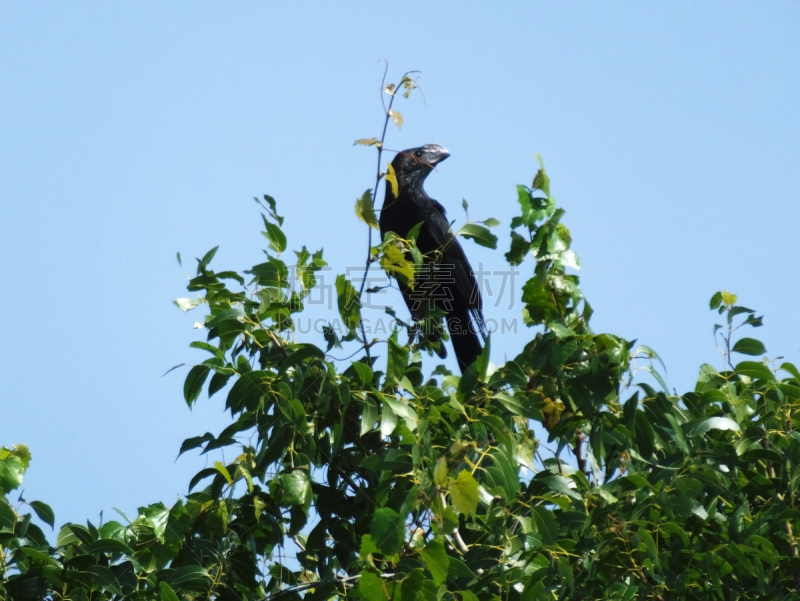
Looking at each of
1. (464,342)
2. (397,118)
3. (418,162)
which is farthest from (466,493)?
(418,162)

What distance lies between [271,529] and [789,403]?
1.36 meters

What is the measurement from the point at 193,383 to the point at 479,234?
864 millimetres

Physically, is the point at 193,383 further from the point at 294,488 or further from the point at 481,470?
the point at 481,470

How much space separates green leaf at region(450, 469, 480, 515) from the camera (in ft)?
4.43

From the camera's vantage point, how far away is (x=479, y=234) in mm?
2086

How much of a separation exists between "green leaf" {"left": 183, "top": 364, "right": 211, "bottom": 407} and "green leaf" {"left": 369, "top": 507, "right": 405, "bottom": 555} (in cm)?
66

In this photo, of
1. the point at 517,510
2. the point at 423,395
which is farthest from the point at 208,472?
the point at 517,510

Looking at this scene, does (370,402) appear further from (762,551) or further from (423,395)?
(762,551)

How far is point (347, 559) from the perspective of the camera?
1.90 m

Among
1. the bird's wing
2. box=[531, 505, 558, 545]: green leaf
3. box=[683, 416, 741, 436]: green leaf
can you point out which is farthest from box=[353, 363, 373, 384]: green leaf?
the bird's wing

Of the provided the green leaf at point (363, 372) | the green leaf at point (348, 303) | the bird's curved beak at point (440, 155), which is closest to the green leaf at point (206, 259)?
the green leaf at point (348, 303)

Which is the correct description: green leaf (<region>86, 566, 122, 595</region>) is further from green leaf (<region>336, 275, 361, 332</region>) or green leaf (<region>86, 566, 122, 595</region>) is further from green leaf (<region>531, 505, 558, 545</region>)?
green leaf (<region>531, 505, 558, 545</region>)

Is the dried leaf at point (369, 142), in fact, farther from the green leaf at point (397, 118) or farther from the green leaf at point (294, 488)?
the green leaf at point (294, 488)

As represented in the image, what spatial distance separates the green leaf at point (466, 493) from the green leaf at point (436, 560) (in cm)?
8
